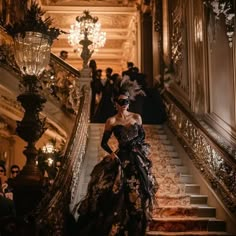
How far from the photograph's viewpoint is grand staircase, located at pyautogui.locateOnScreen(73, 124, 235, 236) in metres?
7.06

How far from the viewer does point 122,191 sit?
5.76 meters

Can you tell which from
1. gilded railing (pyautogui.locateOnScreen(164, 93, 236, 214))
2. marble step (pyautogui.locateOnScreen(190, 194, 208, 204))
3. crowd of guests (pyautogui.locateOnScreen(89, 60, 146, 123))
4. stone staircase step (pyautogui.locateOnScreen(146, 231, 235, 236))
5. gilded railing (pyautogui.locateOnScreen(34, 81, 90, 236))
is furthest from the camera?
crowd of guests (pyautogui.locateOnScreen(89, 60, 146, 123))

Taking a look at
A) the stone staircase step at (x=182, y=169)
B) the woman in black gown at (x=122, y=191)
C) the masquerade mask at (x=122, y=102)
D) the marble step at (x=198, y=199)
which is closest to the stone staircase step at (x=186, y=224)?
the marble step at (x=198, y=199)

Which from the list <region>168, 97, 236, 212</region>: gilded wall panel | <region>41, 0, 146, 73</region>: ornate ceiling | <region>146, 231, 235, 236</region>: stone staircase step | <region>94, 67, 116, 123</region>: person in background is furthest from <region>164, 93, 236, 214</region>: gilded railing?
<region>41, 0, 146, 73</region>: ornate ceiling

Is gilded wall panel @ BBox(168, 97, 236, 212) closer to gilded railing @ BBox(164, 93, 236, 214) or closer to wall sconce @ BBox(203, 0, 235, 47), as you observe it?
gilded railing @ BBox(164, 93, 236, 214)

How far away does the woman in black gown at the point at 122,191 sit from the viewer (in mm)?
5699

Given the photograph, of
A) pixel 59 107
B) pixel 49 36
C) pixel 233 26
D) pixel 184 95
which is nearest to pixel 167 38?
pixel 184 95

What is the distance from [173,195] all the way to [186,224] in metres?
0.77

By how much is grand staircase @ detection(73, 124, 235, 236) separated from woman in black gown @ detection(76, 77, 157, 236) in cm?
115

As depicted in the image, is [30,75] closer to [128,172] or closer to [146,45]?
[128,172]

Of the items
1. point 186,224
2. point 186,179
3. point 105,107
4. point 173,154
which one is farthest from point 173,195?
point 105,107

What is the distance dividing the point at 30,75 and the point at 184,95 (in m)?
5.45

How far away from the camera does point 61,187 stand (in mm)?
6250

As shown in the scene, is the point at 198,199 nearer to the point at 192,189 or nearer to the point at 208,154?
the point at 192,189
